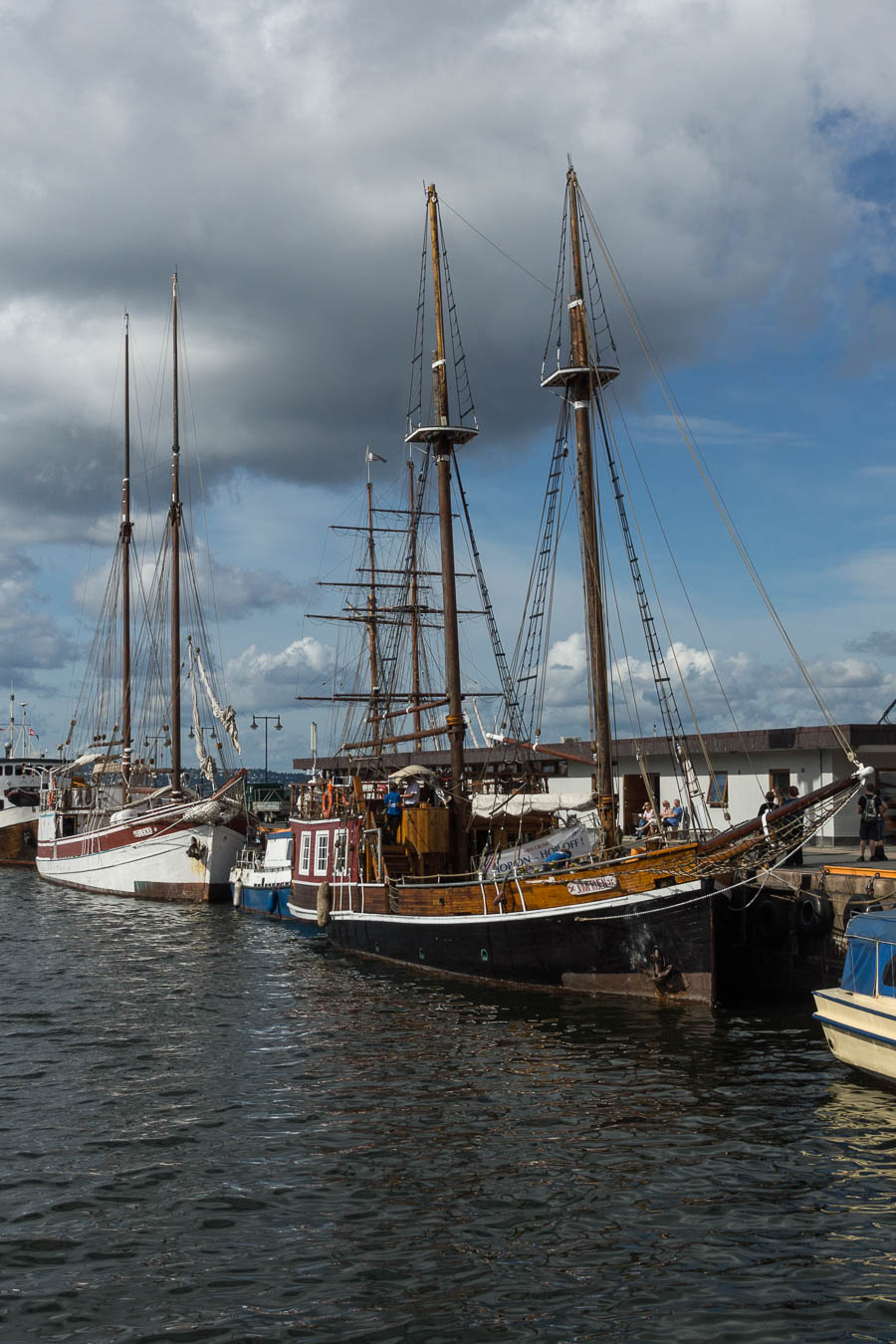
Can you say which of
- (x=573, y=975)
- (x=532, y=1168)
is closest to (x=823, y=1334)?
(x=532, y=1168)

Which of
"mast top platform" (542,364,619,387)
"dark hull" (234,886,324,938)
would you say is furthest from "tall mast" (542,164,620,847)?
"dark hull" (234,886,324,938)

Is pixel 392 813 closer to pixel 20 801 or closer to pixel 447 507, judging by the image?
pixel 447 507

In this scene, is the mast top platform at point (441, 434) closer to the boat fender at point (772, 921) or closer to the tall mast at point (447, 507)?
the tall mast at point (447, 507)

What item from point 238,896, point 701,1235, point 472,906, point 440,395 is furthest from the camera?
point 238,896

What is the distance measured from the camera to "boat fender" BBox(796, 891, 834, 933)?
24828 mm

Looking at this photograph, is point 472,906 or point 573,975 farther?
point 472,906

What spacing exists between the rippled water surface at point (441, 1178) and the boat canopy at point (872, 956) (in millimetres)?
1466

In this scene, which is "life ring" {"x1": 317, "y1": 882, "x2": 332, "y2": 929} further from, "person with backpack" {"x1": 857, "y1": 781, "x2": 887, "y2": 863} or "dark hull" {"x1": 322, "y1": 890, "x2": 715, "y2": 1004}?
"person with backpack" {"x1": 857, "y1": 781, "x2": 887, "y2": 863}

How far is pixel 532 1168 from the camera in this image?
1354 cm

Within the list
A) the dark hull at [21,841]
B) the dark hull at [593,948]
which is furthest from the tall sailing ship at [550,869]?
the dark hull at [21,841]

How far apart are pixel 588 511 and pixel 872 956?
13504 millimetres

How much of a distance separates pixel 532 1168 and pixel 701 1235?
2.55 meters

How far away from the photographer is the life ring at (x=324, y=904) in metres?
34.2

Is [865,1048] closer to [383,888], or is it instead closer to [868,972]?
[868,972]
